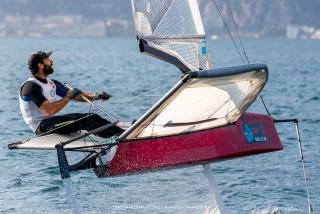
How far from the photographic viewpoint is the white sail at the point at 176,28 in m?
9.03

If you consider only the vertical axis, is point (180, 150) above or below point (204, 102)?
below

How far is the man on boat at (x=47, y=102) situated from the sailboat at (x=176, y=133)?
121mm

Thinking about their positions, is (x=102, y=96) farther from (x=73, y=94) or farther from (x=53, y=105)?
(x=53, y=105)

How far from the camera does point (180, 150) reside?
28.3ft

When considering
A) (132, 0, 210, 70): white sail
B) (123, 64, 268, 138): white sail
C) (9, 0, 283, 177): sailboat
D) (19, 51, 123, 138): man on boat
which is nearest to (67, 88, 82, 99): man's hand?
(19, 51, 123, 138): man on boat

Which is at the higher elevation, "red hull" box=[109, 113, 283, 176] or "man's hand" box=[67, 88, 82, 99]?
"man's hand" box=[67, 88, 82, 99]

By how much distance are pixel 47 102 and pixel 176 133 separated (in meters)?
1.25

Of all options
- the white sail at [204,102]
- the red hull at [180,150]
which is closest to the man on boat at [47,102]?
the red hull at [180,150]

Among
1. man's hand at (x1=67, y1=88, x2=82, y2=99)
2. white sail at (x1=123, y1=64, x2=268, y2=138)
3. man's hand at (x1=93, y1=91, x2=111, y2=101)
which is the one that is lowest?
white sail at (x1=123, y1=64, x2=268, y2=138)

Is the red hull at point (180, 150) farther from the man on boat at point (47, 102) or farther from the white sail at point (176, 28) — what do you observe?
the white sail at point (176, 28)

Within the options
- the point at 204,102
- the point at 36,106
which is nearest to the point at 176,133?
the point at 204,102

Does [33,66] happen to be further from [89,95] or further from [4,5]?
[4,5]

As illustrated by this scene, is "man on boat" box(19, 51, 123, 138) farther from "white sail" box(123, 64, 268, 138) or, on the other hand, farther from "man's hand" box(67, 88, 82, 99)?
"white sail" box(123, 64, 268, 138)

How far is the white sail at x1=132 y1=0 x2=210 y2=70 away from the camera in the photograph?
9031 millimetres
